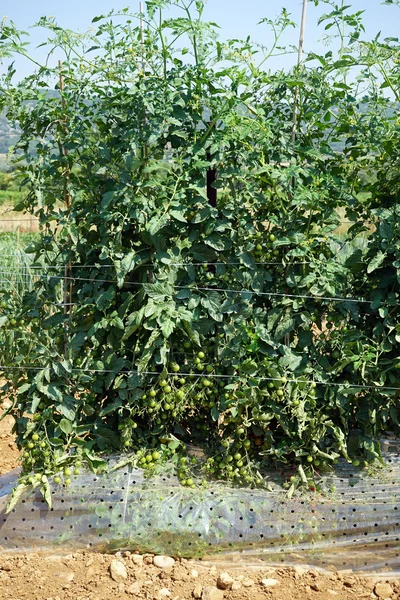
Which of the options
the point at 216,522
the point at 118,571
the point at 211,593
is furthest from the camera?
the point at 216,522

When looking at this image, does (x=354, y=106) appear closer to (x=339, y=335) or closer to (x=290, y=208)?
(x=290, y=208)

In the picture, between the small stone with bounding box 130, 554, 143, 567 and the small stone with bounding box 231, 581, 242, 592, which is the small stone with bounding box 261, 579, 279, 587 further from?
the small stone with bounding box 130, 554, 143, 567

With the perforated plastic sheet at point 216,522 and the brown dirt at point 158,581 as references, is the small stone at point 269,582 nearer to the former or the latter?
the brown dirt at point 158,581

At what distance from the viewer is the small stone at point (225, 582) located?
281 cm

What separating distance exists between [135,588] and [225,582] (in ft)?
1.25

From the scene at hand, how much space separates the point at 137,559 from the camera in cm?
296

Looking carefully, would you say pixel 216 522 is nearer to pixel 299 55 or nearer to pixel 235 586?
pixel 235 586

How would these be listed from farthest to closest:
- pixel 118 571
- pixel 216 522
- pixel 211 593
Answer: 1. pixel 216 522
2. pixel 118 571
3. pixel 211 593

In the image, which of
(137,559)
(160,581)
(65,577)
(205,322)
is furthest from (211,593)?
(205,322)

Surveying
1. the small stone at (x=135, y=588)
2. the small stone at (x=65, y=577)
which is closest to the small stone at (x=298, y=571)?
the small stone at (x=135, y=588)

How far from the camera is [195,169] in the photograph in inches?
117

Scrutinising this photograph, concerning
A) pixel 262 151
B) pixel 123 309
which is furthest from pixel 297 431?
pixel 262 151

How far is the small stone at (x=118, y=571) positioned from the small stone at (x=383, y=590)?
1.08m

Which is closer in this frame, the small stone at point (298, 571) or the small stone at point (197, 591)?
the small stone at point (197, 591)
